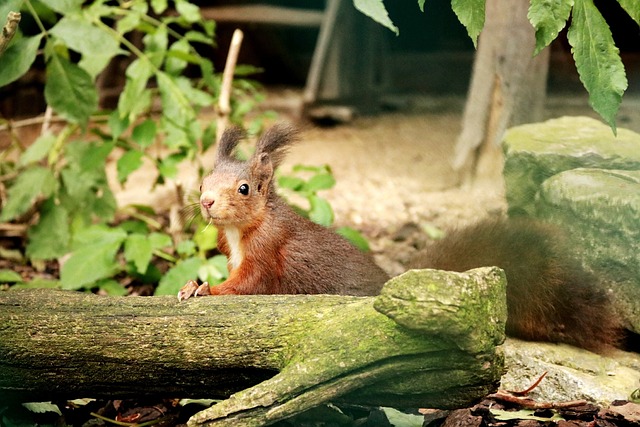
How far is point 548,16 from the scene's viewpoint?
7.11 ft

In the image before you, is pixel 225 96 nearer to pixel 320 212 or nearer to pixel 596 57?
pixel 320 212

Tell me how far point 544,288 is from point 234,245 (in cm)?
113

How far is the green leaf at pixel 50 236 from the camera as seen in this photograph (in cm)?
437

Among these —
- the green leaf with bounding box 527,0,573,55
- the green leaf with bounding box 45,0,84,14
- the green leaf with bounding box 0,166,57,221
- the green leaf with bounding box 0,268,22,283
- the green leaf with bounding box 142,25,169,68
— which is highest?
the green leaf with bounding box 527,0,573,55

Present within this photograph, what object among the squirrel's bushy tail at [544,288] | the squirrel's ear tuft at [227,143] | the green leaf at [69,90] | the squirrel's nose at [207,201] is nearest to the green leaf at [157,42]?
the green leaf at [69,90]

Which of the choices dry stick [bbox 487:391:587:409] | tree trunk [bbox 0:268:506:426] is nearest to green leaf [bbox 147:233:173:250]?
tree trunk [bbox 0:268:506:426]

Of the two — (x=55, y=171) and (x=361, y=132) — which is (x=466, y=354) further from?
(x=361, y=132)

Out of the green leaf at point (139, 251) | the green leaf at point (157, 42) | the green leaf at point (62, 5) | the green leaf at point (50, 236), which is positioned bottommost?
the green leaf at point (50, 236)

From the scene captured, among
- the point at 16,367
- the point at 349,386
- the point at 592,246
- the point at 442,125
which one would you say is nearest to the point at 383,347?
the point at 349,386

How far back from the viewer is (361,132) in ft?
23.8

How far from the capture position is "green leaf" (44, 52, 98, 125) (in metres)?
3.65

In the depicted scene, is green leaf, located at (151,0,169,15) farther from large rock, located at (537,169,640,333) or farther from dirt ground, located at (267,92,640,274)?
large rock, located at (537,169,640,333)

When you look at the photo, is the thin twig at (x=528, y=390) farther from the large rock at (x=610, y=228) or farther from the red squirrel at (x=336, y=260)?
the large rock at (x=610, y=228)

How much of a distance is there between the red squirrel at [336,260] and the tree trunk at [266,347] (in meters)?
0.47
